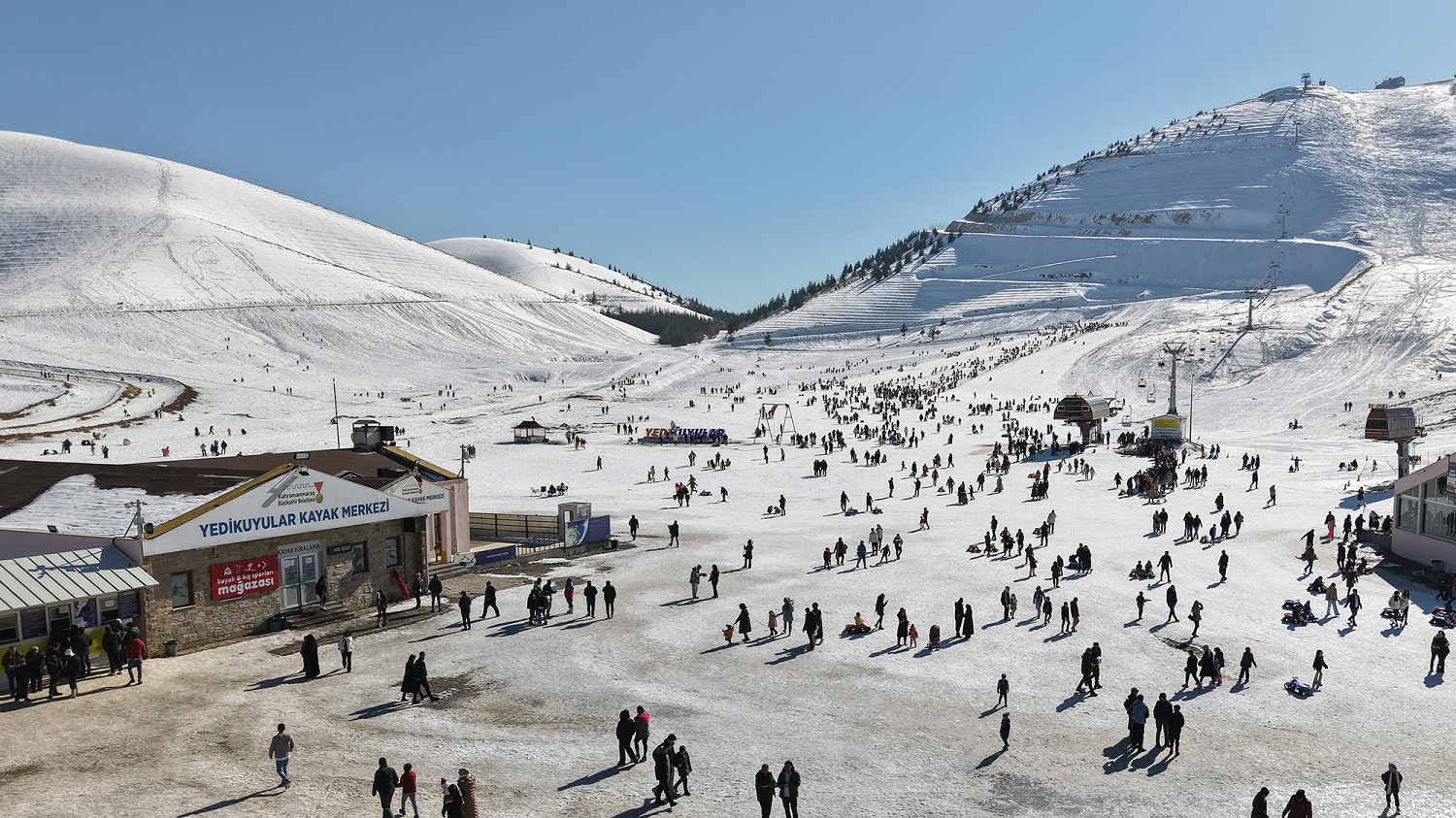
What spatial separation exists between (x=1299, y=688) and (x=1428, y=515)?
13759mm

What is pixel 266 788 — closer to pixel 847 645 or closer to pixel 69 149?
pixel 847 645

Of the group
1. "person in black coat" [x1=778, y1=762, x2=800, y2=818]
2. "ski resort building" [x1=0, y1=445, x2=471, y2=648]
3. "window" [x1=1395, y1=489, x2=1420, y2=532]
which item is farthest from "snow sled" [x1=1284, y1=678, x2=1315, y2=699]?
"ski resort building" [x1=0, y1=445, x2=471, y2=648]

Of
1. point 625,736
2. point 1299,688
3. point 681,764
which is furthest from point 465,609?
point 1299,688

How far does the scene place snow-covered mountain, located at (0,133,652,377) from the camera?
111 m

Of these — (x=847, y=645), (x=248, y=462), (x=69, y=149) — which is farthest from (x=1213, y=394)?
(x=69, y=149)

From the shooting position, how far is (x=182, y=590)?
755 inches

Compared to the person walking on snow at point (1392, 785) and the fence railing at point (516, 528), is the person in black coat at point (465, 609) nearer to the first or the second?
the fence railing at point (516, 528)

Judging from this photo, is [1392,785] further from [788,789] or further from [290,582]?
[290,582]

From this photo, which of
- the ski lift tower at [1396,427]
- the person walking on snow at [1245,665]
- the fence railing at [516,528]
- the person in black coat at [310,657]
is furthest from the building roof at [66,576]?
the ski lift tower at [1396,427]

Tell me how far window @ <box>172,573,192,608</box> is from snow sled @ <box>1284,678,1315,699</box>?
2021 cm

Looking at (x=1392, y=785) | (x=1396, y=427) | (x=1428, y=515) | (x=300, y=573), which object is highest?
(x=1396, y=427)

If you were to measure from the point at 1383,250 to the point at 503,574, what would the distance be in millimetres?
132598

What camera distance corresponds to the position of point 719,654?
1972 centimetres

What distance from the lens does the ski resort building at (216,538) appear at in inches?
729
